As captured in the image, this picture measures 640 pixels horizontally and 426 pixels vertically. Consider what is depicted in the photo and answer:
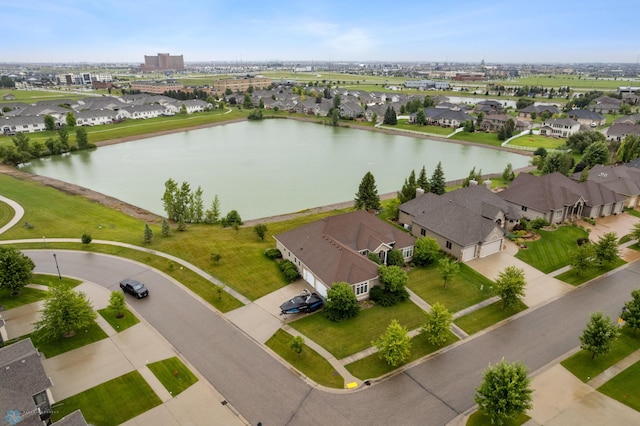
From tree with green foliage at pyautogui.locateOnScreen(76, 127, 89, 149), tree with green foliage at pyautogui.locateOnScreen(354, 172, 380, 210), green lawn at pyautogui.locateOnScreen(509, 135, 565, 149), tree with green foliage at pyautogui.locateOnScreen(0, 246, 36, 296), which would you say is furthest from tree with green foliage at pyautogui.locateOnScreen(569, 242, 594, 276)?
tree with green foliage at pyautogui.locateOnScreen(76, 127, 89, 149)

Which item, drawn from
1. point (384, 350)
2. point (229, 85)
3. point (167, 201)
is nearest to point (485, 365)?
point (384, 350)

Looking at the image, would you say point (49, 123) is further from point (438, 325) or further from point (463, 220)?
point (438, 325)

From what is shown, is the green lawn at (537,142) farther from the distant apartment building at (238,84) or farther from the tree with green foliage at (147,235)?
the distant apartment building at (238,84)

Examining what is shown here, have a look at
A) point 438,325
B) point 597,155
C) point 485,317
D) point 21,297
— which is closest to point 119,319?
point 21,297

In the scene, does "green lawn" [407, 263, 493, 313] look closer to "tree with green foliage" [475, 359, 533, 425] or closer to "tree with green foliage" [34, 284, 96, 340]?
"tree with green foliage" [475, 359, 533, 425]

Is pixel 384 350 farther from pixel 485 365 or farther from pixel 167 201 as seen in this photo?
pixel 167 201
